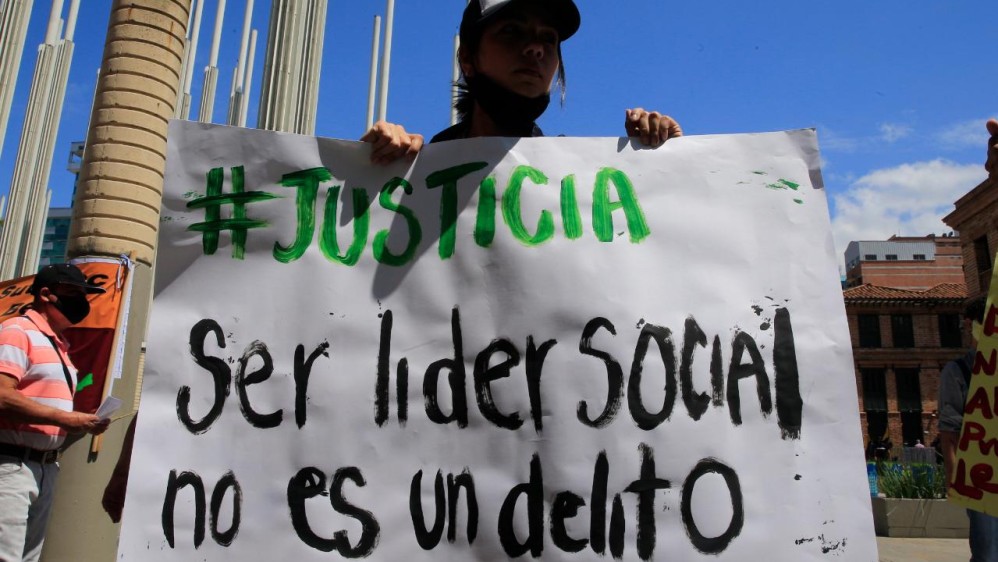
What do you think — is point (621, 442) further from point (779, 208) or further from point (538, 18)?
point (538, 18)

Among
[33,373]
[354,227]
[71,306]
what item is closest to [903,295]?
[71,306]

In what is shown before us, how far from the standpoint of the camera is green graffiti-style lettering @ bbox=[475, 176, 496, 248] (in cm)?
164

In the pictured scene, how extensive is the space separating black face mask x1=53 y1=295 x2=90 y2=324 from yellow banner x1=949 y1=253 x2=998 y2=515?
12.4ft

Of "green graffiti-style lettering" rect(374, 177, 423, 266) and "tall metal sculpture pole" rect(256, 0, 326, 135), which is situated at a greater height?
"tall metal sculpture pole" rect(256, 0, 326, 135)

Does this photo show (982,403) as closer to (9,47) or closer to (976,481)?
(976,481)

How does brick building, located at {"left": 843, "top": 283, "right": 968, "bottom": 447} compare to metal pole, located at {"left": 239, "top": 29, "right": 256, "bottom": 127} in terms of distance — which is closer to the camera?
metal pole, located at {"left": 239, "top": 29, "right": 256, "bottom": 127}

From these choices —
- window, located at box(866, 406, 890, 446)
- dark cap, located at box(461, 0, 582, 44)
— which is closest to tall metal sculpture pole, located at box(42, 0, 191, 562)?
dark cap, located at box(461, 0, 582, 44)

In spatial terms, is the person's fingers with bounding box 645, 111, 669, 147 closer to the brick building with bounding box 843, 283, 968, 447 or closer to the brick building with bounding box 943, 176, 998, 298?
the brick building with bounding box 943, 176, 998, 298

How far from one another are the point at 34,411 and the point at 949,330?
4803cm

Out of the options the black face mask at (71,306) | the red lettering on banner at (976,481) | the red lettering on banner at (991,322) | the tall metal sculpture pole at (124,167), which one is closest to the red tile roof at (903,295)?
the tall metal sculpture pole at (124,167)

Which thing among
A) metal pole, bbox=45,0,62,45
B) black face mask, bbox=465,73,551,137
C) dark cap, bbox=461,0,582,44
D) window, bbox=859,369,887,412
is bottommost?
black face mask, bbox=465,73,551,137

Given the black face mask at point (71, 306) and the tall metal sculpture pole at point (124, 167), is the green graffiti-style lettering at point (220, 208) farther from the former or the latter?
A: the tall metal sculpture pole at point (124, 167)

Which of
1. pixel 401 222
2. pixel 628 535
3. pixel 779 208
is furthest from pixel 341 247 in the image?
pixel 779 208

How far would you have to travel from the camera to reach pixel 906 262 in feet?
195
